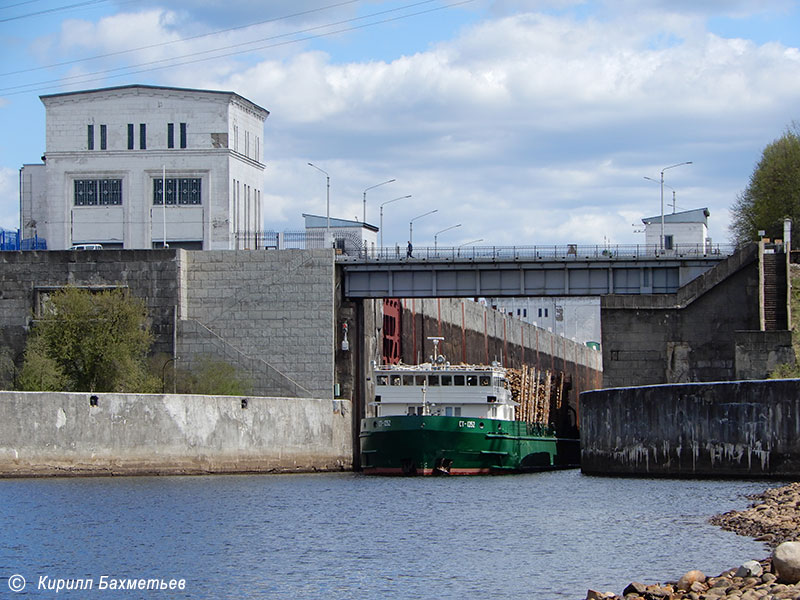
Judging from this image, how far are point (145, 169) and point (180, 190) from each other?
2472 millimetres

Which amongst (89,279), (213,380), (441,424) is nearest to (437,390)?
(441,424)

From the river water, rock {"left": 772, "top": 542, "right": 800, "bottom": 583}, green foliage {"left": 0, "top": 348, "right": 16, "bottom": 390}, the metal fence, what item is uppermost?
the metal fence

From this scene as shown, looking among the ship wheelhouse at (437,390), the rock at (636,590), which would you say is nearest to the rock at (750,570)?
the rock at (636,590)

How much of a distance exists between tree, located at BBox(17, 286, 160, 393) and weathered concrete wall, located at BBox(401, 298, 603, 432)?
2644 centimetres

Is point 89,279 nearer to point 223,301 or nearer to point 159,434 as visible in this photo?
point 223,301

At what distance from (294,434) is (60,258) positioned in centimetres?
1654

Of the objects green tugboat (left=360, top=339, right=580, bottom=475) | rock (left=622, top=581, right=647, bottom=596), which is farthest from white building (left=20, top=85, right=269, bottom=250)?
rock (left=622, top=581, right=647, bottom=596)

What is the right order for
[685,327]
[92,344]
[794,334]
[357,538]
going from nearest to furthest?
1. [357,538]
2. [794,334]
3. [92,344]
4. [685,327]

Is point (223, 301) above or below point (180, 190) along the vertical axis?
below

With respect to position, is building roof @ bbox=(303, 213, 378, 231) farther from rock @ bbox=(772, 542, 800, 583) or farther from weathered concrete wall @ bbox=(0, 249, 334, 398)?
rock @ bbox=(772, 542, 800, 583)

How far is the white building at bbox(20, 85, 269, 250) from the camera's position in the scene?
83.0m

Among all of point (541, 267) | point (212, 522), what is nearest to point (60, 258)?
point (541, 267)

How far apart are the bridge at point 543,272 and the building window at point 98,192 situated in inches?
759

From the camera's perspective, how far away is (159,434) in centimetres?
5516
